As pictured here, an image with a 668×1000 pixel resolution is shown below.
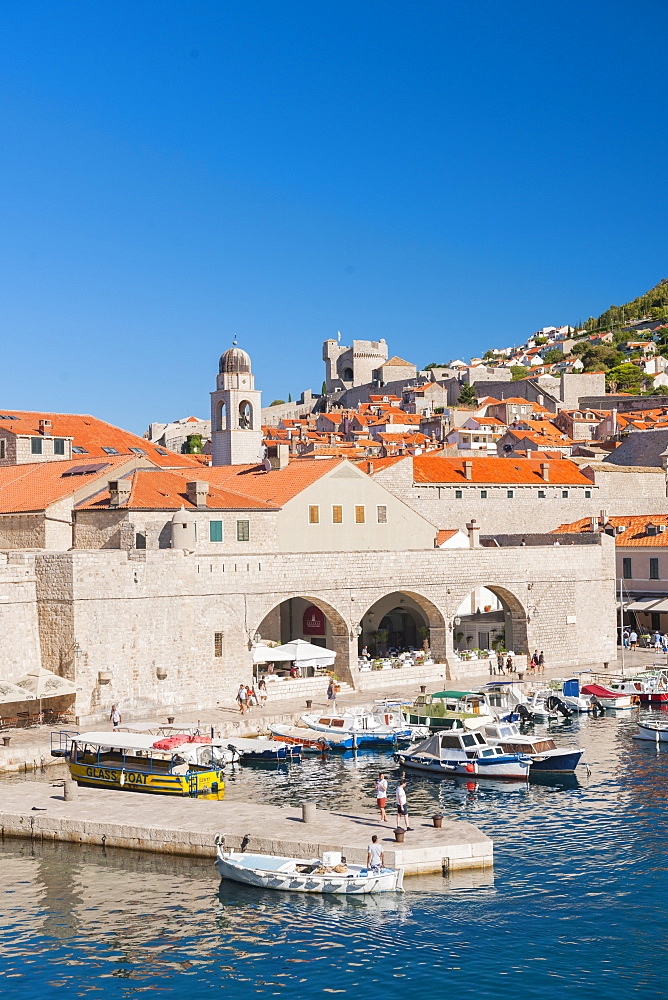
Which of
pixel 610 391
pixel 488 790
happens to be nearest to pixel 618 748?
pixel 488 790

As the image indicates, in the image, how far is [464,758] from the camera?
1216 inches

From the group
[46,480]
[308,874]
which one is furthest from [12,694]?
[308,874]

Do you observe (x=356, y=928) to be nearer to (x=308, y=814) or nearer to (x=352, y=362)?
(x=308, y=814)

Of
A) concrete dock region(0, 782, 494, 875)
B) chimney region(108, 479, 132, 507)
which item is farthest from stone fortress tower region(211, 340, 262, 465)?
concrete dock region(0, 782, 494, 875)

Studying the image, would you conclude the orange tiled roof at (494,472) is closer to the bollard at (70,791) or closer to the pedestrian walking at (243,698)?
the pedestrian walking at (243,698)

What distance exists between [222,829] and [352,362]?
144 m

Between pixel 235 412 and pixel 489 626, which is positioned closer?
pixel 489 626

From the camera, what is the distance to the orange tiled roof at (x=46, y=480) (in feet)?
130

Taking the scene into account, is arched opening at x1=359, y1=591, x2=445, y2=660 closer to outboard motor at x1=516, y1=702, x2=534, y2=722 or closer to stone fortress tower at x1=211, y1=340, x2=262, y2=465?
outboard motor at x1=516, y1=702, x2=534, y2=722

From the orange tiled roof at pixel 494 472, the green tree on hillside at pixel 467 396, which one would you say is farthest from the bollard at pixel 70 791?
the green tree on hillside at pixel 467 396

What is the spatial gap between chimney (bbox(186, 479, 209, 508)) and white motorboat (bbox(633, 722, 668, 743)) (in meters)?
16.4

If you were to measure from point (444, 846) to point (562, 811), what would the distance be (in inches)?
255

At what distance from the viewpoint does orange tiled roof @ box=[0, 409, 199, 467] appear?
49438 millimetres

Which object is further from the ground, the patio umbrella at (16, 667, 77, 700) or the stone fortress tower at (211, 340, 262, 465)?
the stone fortress tower at (211, 340, 262, 465)
